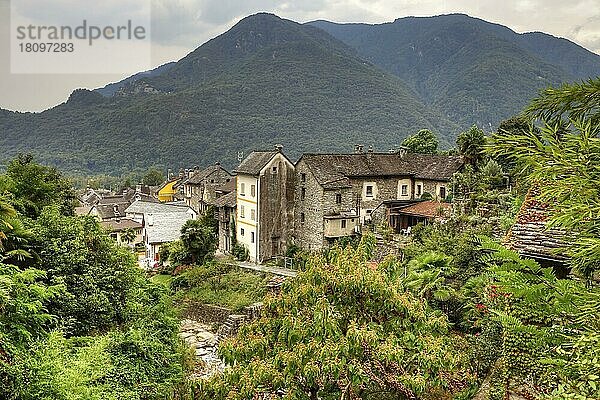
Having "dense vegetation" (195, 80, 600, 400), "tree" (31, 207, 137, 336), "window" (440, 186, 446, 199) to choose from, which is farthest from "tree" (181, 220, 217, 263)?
"dense vegetation" (195, 80, 600, 400)

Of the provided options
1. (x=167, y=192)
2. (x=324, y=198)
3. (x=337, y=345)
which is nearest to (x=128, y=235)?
(x=324, y=198)

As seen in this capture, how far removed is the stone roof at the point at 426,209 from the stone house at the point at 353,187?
1.08m

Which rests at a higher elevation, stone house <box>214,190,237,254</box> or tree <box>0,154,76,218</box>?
tree <box>0,154,76,218</box>

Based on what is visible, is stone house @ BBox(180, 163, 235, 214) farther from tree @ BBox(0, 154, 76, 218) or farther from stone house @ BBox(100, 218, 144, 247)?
tree @ BBox(0, 154, 76, 218)

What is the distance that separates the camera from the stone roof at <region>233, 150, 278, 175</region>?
31375 mm

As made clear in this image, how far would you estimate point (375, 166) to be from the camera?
1336 inches

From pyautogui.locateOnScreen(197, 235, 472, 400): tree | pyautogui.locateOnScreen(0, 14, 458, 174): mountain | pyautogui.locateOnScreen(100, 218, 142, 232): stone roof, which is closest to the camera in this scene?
pyautogui.locateOnScreen(197, 235, 472, 400): tree

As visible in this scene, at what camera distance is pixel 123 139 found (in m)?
114

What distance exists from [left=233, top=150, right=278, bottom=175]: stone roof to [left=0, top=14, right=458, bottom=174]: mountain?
1737 inches

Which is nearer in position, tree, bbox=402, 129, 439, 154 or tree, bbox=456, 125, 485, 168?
tree, bbox=456, 125, 485, 168

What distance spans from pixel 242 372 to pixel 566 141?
19.3 feet

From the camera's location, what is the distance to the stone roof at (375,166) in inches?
1221

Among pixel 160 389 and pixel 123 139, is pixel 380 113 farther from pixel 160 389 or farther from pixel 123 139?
pixel 160 389

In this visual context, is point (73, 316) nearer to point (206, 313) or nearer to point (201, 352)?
point (201, 352)
